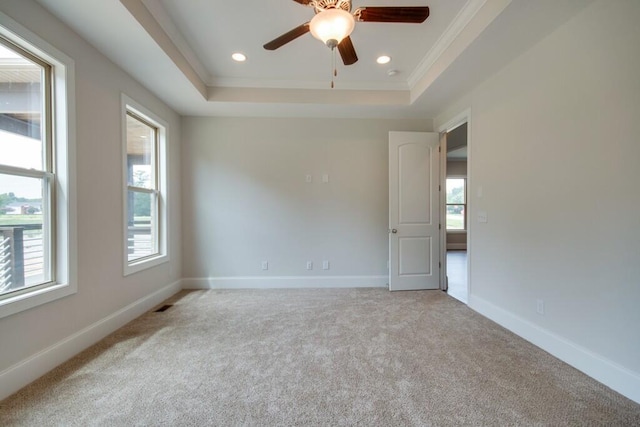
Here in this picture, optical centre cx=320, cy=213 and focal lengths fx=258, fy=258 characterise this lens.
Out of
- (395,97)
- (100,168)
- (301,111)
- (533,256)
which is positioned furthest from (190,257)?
(533,256)

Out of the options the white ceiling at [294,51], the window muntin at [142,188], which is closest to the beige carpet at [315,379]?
the window muntin at [142,188]

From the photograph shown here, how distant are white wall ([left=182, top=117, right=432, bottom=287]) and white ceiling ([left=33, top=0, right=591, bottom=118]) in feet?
0.90

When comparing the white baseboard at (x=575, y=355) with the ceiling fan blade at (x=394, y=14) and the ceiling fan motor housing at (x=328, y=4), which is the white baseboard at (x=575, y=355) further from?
the ceiling fan motor housing at (x=328, y=4)

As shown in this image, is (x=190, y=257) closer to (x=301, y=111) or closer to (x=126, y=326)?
(x=126, y=326)

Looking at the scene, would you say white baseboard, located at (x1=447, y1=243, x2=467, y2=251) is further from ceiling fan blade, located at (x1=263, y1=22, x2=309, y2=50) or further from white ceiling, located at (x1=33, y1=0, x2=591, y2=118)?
ceiling fan blade, located at (x1=263, y1=22, x2=309, y2=50)

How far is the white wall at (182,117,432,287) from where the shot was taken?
3.74 m

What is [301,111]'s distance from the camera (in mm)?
3562

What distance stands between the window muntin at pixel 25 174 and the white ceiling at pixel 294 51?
1.62ft

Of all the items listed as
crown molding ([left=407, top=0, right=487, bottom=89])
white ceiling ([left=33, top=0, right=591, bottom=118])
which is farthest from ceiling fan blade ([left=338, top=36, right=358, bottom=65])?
crown molding ([left=407, top=0, right=487, bottom=89])

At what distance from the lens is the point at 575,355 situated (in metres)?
1.86

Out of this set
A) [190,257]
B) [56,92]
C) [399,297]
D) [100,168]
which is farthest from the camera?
[190,257]

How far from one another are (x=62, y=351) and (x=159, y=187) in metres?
1.98

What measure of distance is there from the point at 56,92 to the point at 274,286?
2987mm

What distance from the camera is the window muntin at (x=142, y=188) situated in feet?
9.35
